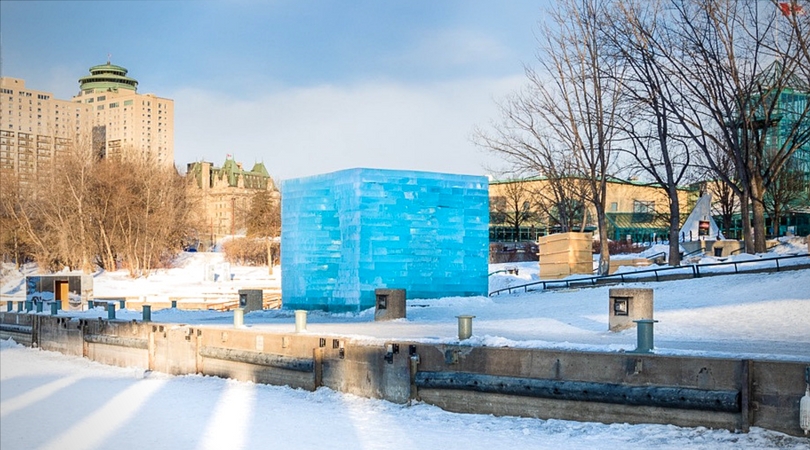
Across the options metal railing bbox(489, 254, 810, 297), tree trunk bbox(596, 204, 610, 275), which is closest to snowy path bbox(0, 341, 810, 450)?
metal railing bbox(489, 254, 810, 297)

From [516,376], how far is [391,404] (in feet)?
9.99

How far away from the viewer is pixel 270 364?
20281mm

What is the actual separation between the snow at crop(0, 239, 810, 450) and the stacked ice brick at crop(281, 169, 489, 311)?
2.66 m

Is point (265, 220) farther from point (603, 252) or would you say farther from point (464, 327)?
point (464, 327)

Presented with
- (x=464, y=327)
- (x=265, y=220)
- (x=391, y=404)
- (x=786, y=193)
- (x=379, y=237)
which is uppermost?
(x=786, y=193)

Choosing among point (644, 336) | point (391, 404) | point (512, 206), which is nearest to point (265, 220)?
point (512, 206)

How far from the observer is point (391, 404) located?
57.4ft

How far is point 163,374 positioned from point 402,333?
701cm

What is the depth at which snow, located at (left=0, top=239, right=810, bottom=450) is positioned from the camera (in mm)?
13656

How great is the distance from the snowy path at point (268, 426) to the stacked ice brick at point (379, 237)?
40.7 ft

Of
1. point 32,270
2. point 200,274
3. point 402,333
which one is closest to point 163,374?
point 402,333

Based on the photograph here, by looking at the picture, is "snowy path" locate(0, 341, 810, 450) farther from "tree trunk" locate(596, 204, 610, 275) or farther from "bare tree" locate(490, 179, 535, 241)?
"bare tree" locate(490, 179, 535, 241)

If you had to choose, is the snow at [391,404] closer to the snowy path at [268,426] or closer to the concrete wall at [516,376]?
the snowy path at [268,426]

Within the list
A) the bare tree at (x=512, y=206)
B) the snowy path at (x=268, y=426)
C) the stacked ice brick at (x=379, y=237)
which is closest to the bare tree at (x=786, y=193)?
the bare tree at (x=512, y=206)
